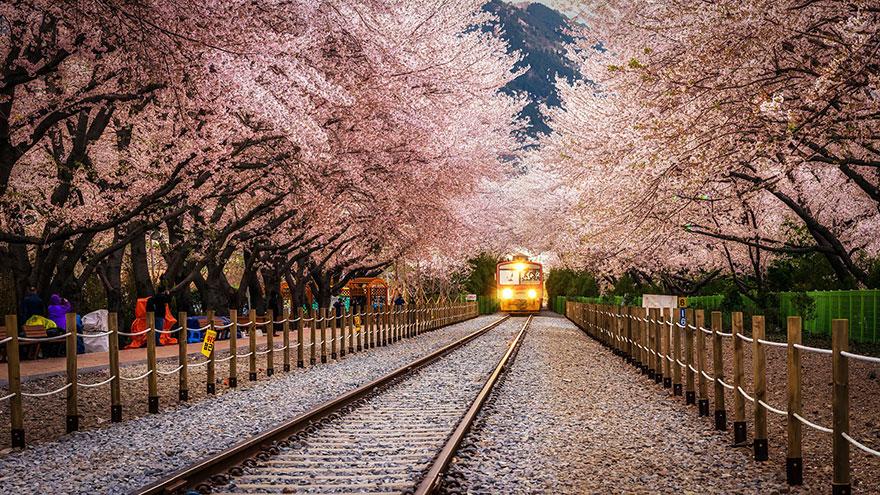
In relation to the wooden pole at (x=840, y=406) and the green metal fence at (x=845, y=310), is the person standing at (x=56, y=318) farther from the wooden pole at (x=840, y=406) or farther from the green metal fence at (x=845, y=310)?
the green metal fence at (x=845, y=310)

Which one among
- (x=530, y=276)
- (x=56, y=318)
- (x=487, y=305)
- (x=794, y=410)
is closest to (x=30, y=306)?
(x=56, y=318)

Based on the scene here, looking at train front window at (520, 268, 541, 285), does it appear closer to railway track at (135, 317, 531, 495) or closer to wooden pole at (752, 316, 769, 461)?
railway track at (135, 317, 531, 495)

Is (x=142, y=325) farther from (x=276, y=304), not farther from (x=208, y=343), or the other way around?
(x=276, y=304)

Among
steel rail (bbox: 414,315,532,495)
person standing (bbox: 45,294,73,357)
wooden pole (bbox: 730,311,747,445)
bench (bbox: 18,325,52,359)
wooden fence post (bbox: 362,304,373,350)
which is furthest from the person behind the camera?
wooden fence post (bbox: 362,304,373,350)

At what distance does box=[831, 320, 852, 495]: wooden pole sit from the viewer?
5957mm

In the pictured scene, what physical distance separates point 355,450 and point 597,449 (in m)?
2.25

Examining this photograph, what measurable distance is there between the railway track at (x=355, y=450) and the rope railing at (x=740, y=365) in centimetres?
271

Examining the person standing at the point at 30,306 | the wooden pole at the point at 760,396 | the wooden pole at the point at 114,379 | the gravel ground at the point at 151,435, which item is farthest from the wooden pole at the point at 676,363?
the person standing at the point at 30,306

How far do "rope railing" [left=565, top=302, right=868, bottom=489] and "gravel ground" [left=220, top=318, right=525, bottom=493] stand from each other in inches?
113

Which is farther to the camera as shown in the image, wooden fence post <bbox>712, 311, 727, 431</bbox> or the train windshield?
the train windshield

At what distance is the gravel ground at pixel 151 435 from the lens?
23.4 ft

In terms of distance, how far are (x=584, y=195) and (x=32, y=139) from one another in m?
10.1

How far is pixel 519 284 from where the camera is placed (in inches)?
2237

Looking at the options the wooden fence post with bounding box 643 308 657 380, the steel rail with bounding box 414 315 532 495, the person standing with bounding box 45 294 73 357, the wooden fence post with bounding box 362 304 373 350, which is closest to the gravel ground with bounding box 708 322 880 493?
the wooden fence post with bounding box 643 308 657 380
